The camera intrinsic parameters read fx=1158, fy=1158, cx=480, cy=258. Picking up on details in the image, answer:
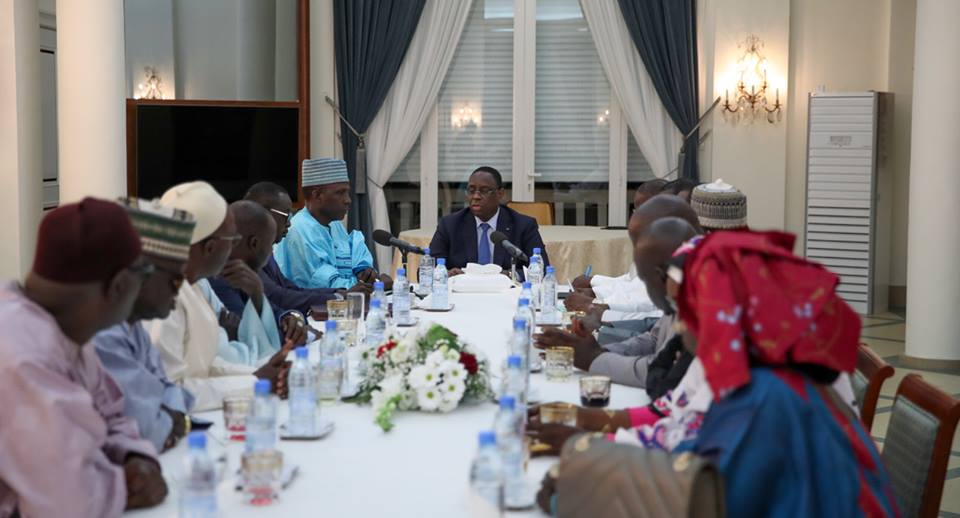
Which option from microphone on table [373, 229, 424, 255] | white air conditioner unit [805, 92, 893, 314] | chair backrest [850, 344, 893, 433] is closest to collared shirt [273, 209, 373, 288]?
microphone on table [373, 229, 424, 255]

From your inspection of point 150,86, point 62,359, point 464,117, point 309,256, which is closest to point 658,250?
point 62,359

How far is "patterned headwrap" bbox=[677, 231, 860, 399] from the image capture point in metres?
2.03

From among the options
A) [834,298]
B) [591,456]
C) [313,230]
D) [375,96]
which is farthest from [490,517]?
[375,96]

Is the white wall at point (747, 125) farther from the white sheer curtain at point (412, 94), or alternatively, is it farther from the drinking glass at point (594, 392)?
the drinking glass at point (594, 392)

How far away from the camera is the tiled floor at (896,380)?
509 centimetres

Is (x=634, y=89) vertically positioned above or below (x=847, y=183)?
above

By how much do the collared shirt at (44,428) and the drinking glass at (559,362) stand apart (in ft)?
5.71

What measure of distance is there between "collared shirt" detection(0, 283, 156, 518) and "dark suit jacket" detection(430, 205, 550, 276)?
4935 millimetres

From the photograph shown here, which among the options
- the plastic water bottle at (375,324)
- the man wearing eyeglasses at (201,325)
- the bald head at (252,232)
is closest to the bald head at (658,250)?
the man wearing eyeglasses at (201,325)

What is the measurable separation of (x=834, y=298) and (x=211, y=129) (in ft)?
25.3

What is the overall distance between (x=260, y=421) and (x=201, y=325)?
93cm

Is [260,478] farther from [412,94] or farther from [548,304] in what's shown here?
[412,94]

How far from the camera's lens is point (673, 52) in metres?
10.4

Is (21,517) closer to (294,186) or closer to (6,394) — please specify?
(6,394)
